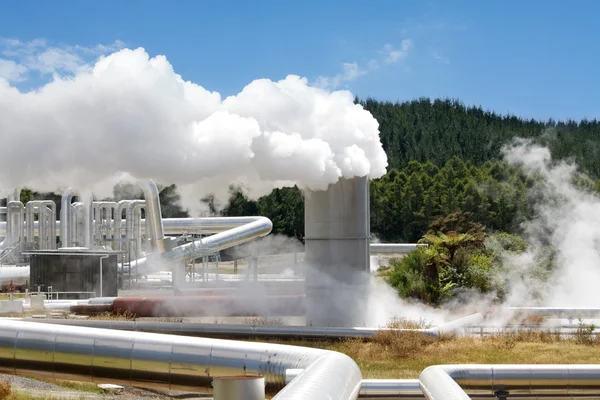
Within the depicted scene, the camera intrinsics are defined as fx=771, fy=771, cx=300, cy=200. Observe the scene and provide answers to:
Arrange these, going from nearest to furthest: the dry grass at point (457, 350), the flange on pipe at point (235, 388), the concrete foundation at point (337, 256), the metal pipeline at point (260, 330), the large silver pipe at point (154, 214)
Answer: the flange on pipe at point (235, 388)
the dry grass at point (457, 350)
the metal pipeline at point (260, 330)
the concrete foundation at point (337, 256)
the large silver pipe at point (154, 214)

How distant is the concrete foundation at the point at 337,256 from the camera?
82.6ft

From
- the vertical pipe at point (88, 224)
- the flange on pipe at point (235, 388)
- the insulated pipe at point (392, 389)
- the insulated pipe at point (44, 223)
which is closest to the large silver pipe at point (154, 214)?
the vertical pipe at point (88, 224)

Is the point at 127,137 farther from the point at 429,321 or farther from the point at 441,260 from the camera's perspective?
the point at 441,260

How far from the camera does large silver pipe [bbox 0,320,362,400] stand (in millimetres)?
12688

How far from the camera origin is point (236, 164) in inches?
972

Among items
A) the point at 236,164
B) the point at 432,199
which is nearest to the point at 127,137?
the point at 236,164

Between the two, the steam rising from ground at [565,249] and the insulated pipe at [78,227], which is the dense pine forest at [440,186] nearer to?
the steam rising from ground at [565,249]

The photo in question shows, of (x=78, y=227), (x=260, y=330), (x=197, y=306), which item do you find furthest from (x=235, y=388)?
(x=78, y=227)

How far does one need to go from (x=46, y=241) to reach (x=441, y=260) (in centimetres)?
3050

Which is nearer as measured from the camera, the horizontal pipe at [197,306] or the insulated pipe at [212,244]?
the horizontal pipe at [197,306]

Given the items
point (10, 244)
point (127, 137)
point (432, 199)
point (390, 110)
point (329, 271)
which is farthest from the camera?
point (390, 110)

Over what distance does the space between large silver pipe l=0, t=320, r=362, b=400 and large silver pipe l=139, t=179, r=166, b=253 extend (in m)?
31.5

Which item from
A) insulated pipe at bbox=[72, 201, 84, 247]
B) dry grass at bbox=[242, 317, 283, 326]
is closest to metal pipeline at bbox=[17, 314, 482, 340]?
dry grass at bbox=[242, 317, 283, 326]

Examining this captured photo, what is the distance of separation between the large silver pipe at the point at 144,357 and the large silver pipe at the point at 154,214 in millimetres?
31547
